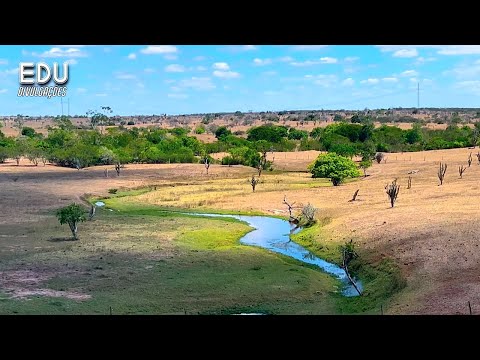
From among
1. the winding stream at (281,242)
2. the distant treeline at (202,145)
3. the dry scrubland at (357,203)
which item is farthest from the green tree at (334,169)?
the winding stream at (281,242)

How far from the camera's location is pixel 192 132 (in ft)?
384

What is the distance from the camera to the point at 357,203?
3641 cm

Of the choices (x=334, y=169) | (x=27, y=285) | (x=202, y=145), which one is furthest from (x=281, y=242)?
Result: (x=202, y=145)

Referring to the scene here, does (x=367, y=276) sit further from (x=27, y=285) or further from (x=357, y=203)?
(x=357, y=203)

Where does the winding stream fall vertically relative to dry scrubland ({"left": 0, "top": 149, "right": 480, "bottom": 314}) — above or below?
below

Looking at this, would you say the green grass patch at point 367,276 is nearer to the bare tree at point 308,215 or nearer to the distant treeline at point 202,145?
the bare tree at point 308,215

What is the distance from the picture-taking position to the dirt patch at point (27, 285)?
19172mm

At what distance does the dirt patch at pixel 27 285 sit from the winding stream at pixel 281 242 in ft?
30.2

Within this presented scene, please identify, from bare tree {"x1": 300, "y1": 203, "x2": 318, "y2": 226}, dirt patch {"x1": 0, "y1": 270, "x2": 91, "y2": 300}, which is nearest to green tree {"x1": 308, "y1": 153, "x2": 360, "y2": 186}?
bare tree {"x1": 300, "y1": 203, "x2": 318, "y2": 226}

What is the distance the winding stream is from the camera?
23125 mm

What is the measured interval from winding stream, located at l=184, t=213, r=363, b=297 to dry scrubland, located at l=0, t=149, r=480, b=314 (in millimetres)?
1640

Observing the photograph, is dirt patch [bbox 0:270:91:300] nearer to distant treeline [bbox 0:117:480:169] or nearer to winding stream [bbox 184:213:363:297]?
winding stream [bbox 184:213:363:297]

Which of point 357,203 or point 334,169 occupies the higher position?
point 334,169

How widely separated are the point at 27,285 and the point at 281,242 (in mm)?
13010
